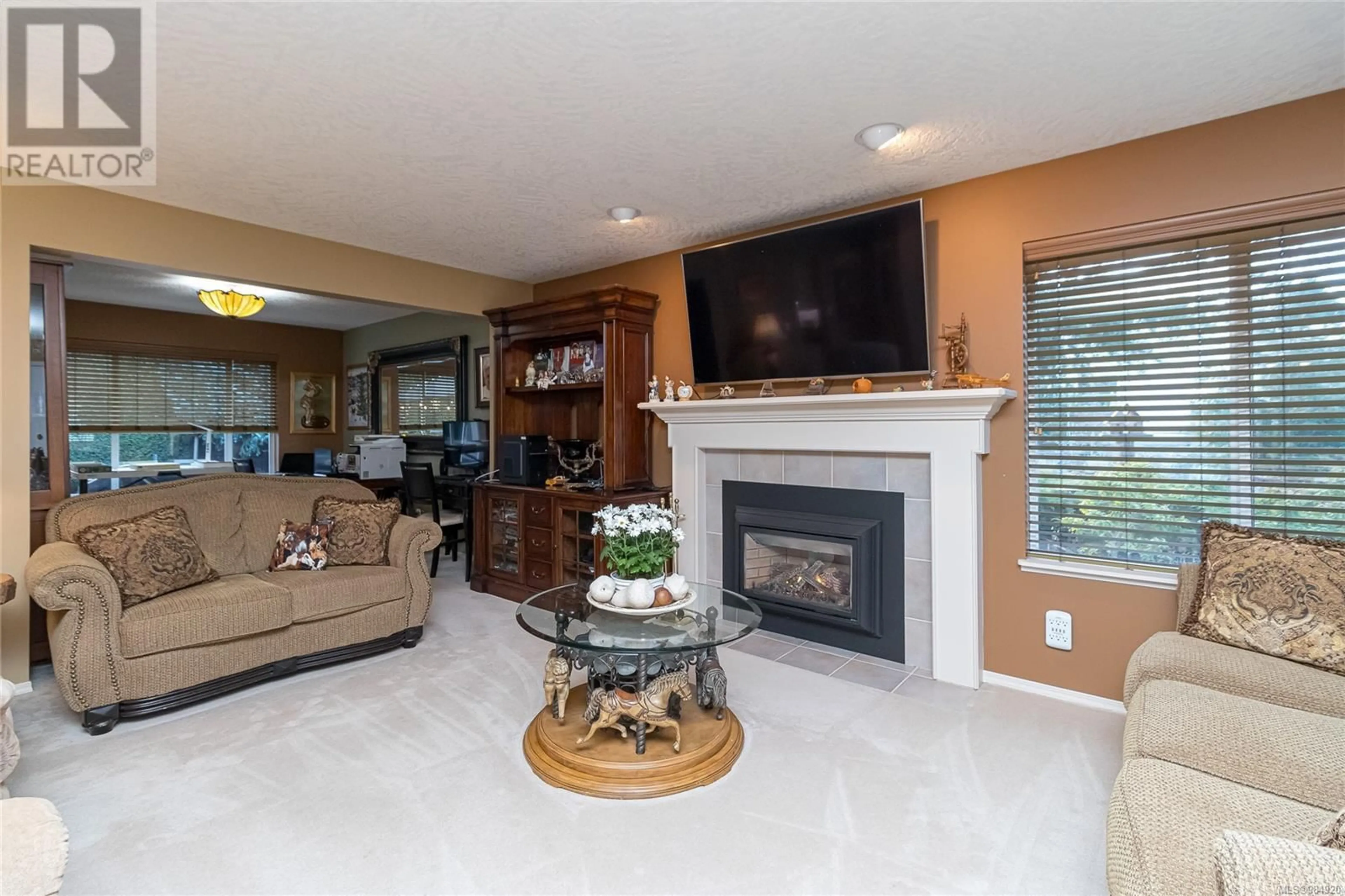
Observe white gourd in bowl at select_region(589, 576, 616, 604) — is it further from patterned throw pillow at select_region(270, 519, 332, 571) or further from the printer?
the printer

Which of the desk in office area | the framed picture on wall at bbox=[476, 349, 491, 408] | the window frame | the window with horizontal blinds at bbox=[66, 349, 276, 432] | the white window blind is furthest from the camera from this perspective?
the white window blind

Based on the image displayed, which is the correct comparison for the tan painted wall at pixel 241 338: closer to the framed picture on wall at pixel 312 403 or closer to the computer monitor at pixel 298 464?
the framed picture on wall at pixel 312 403

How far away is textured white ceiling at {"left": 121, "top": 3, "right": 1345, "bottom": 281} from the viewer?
5.92 ft

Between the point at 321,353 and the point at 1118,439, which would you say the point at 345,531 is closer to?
the point at 1118,439

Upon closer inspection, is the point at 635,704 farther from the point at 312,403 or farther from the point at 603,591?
the point at 312,403

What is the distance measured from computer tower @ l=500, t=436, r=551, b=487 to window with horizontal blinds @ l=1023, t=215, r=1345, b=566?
314cm

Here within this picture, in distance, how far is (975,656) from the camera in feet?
9.66

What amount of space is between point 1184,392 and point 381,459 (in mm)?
5942

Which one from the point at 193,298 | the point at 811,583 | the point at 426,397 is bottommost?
the point at 811,583

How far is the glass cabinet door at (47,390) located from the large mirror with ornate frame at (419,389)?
10.2ft

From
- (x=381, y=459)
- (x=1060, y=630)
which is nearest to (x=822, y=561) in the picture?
(x=1060, y=630)

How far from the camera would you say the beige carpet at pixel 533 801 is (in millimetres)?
1685

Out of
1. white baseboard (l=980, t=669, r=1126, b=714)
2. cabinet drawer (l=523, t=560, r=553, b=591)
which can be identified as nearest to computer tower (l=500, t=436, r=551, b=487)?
cabinet drawer (l=523, t=560, r=553, b=591)

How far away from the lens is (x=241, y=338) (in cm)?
689
